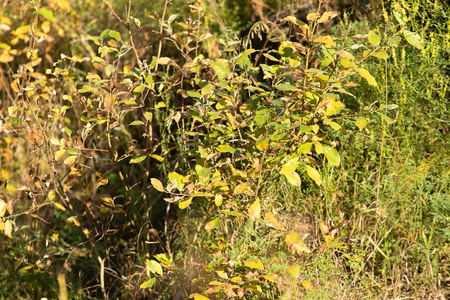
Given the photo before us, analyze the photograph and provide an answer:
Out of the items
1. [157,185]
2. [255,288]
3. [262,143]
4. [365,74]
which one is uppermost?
[365,74]

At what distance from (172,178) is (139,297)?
3.36ft

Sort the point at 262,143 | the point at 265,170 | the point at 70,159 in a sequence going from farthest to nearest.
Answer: the point at 70,159
the point at 265,170
the point at 262,143

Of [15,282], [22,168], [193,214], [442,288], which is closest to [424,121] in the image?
[442,288]

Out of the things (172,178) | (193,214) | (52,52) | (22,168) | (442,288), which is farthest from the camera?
(52,52)

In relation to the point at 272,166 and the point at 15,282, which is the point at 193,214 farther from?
the point at 15,282

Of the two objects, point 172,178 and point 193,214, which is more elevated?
point 172,178

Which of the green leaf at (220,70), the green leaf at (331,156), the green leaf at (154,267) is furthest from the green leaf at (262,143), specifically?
the green leaf at (154,267)

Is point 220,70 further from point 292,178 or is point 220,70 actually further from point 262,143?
point 292,178

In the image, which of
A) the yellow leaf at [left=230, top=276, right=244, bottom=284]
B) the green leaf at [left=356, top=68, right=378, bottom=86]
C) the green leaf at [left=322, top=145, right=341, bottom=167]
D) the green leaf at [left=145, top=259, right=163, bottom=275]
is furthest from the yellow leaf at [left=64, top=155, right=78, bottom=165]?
the green leaf at [left=356, top=68, right=378, bottom=86]

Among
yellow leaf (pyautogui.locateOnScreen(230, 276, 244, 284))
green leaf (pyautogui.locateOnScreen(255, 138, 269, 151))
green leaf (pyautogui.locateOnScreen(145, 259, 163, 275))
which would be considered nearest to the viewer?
green leaf (pyautogui.locateOnScreen(255, 138, 269, 151))

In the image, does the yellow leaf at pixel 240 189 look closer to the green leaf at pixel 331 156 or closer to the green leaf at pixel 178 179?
the green leaf at pixel 178 179

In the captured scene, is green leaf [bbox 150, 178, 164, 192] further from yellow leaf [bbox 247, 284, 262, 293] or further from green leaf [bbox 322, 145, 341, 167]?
green leaf [bbox 322, 145, 341, 167]

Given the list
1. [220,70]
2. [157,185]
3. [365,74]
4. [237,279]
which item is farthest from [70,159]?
[365,74]

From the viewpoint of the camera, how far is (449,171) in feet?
7.78
